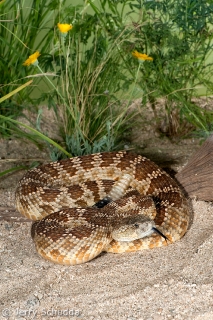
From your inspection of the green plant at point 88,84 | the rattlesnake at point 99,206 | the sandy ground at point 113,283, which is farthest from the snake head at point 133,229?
the green plant at point 88,84

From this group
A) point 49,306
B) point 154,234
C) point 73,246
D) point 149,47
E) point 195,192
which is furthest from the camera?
point 149,47

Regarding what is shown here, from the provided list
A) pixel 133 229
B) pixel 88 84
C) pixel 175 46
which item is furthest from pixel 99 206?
pixel 175 46

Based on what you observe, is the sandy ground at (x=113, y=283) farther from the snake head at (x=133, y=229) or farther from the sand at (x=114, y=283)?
the snake head at (x=133, y=229)

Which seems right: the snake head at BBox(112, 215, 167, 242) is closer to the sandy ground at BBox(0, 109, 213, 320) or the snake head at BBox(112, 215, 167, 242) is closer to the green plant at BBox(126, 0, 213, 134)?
the sandy ground at BBox(0, 109, 213, 320)

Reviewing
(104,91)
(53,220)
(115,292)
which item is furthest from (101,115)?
(115,292)

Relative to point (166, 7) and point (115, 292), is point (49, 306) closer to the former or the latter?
point (115, 292)

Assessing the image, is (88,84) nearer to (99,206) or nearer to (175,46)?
(175,46)
